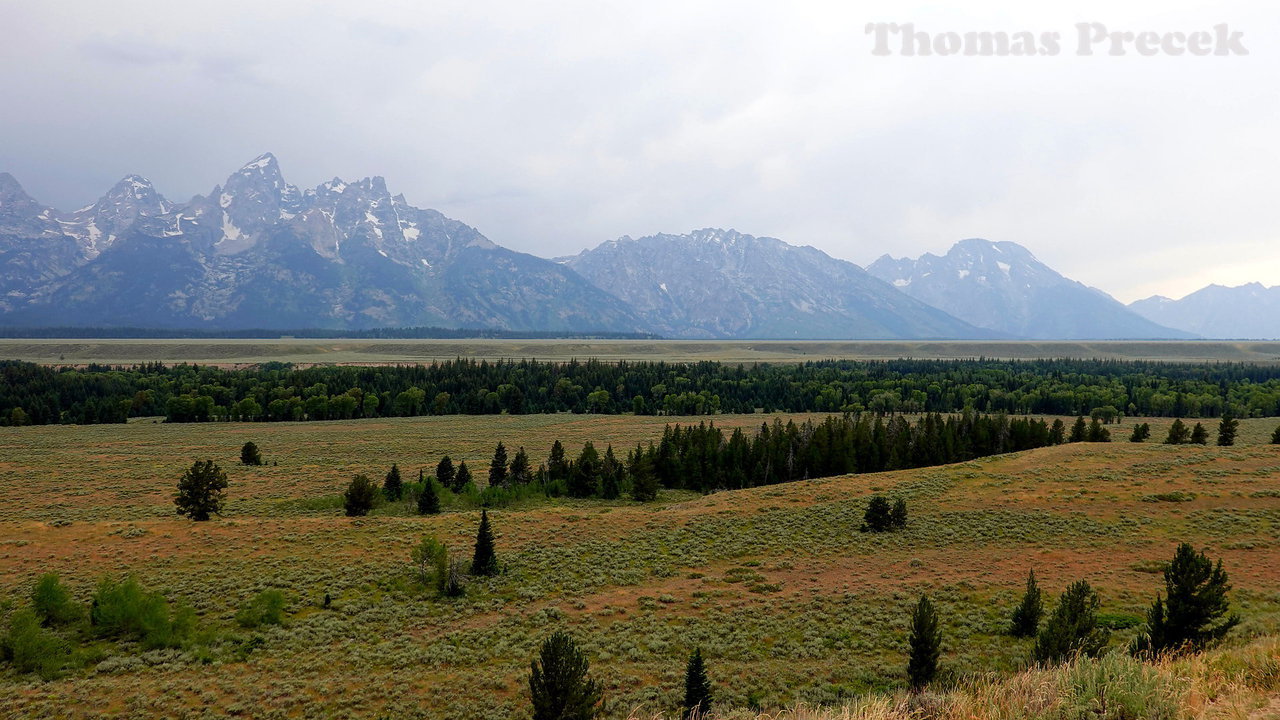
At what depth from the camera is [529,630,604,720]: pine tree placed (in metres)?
18.0

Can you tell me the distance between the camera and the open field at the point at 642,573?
2343 centimetres

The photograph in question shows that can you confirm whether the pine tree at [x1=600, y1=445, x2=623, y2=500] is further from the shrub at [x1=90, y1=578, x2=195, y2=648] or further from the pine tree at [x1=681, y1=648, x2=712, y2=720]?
the pine tree at [x1=681, y1=648, x2=712, y2=720]

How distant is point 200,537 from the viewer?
42.4 m

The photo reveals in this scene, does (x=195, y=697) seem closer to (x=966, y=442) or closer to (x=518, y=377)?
(x=966, y=442)

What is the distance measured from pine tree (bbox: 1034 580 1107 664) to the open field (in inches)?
132

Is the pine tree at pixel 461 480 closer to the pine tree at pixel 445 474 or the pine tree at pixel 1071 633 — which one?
the pine tree at pixel 445 474

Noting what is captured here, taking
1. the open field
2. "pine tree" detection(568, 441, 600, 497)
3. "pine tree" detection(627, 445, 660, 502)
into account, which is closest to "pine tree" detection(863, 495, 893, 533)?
the open field

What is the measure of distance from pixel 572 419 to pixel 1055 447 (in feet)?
296

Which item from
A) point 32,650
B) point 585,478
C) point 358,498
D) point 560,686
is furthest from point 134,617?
point 585,478

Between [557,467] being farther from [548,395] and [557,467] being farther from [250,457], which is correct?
[548,395]

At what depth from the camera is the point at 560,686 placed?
18.2m

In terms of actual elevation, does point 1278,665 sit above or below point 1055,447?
above

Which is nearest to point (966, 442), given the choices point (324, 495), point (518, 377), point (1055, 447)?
point (1055, 447)

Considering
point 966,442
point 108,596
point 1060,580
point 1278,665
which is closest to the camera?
point 1278,665
